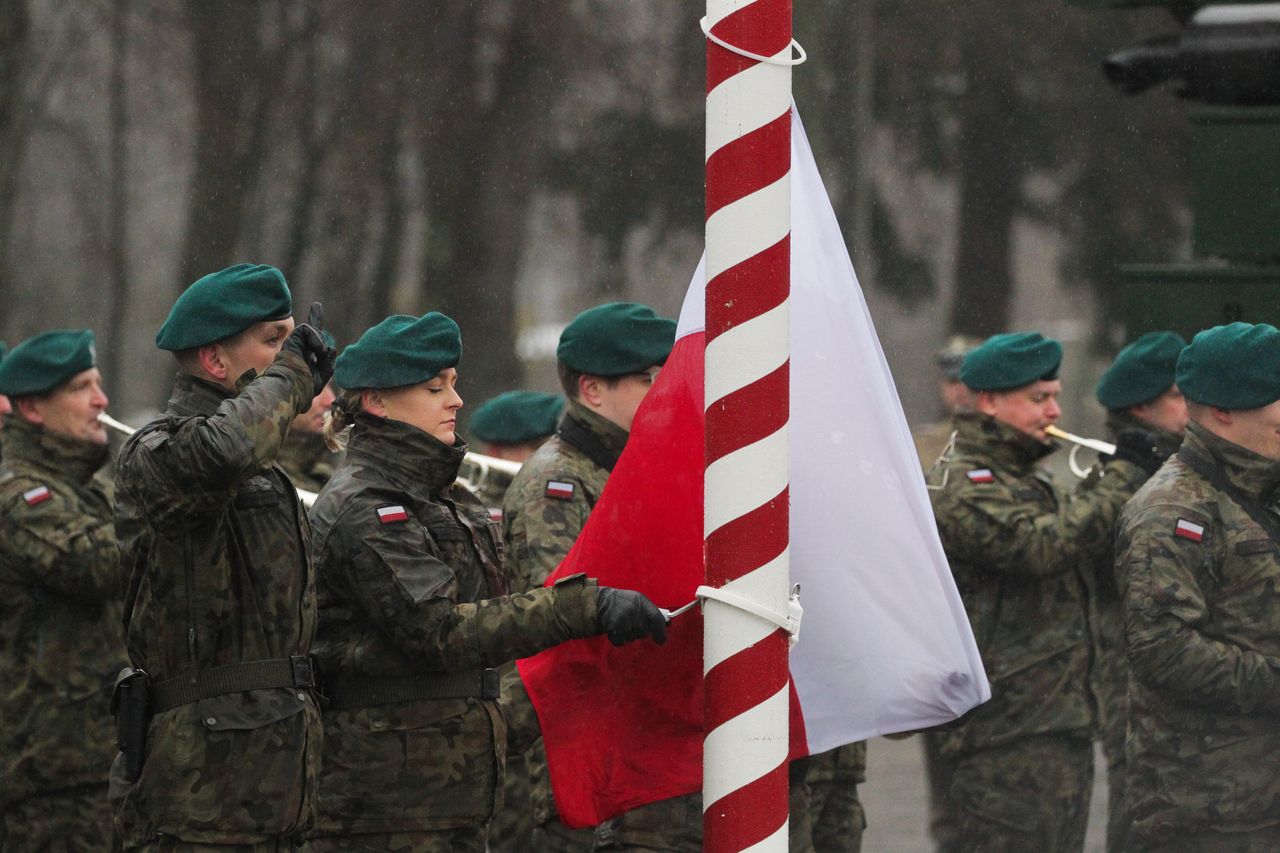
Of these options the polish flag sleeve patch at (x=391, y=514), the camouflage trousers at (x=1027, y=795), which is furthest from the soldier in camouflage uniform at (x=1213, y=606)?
the polish flag sleeve patch at (x=391, y=514)

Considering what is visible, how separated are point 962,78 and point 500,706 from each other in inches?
479

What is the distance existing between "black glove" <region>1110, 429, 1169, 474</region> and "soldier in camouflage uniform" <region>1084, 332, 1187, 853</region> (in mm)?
24

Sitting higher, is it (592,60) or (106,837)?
(592,60)

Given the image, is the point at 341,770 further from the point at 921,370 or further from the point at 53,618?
the point at 921,370

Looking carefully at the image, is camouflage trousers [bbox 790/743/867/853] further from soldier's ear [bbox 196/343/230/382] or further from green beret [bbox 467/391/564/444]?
soldier's ear [bbox 196/343/230/382]

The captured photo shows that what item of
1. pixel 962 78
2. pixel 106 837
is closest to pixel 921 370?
pixel 962 78

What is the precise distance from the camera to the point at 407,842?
4.84m

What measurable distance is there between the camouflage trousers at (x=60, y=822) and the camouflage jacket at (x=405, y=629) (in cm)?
224

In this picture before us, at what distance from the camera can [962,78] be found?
16.4 meters

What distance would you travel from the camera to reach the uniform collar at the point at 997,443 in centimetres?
729

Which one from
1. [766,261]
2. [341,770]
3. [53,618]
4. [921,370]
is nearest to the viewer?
[766,261]

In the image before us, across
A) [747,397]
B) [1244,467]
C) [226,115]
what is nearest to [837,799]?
[1244,467]

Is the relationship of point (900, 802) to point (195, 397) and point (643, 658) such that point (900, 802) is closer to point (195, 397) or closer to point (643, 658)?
point (643, 658)

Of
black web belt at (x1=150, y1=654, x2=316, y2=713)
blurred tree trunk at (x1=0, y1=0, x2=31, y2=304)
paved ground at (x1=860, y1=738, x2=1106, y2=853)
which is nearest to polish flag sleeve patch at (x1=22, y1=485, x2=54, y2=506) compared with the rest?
black web belt at (x1=150, y1=654, x2=316, y2=713)
